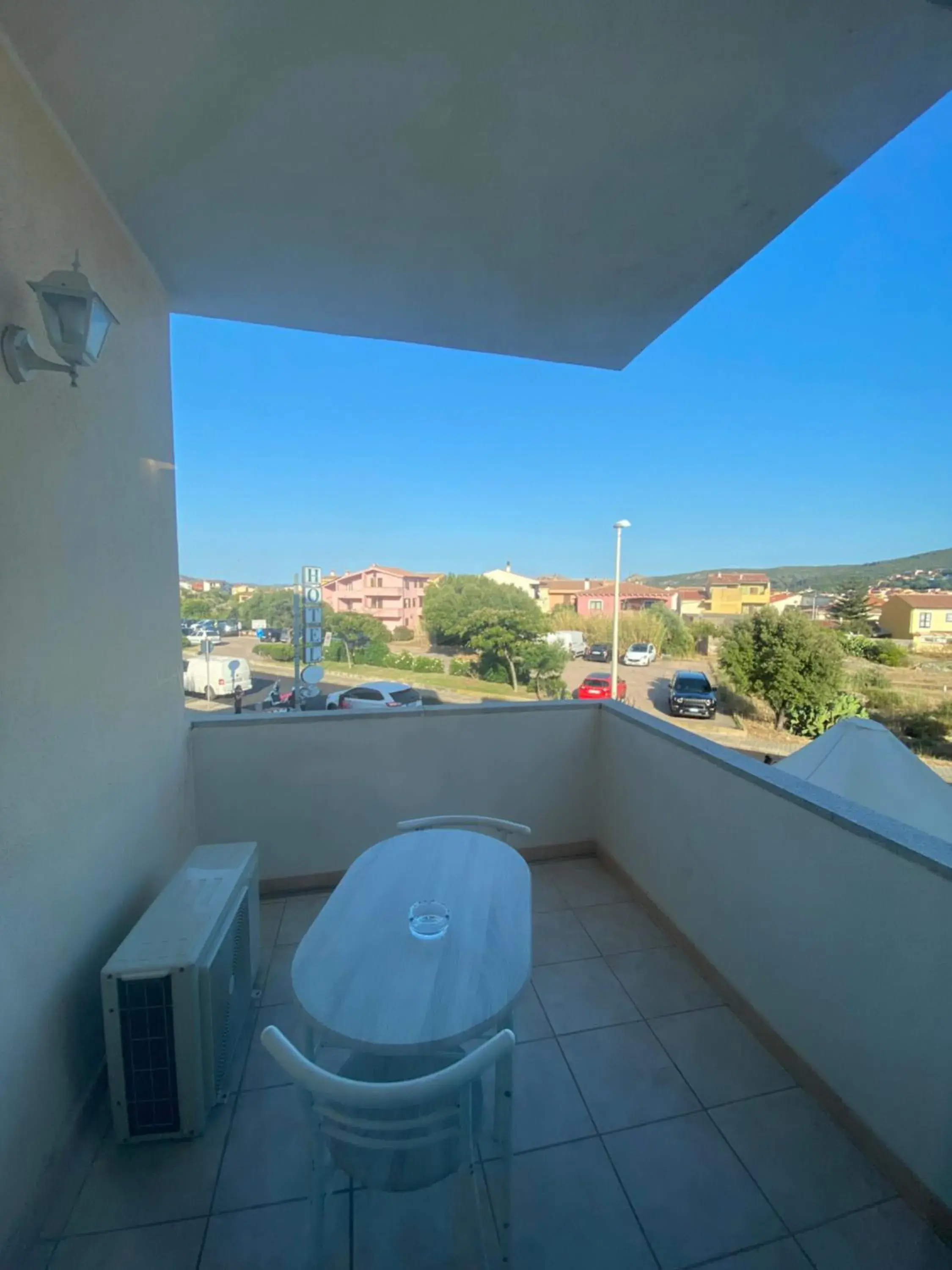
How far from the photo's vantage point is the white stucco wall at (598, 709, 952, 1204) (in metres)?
1.06

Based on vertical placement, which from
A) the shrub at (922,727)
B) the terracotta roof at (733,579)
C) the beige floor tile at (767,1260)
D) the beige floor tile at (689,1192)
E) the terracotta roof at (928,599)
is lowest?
the shrub at (922,727)

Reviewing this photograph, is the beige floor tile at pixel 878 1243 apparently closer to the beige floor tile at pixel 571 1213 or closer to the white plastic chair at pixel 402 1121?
the beige floor tile at pixel 571 1213

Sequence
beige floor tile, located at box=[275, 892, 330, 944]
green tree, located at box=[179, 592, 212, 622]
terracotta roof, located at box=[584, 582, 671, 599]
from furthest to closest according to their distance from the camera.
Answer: terracotta roof, located at box=[584, 582, 671, 599], green tree, located at box=[179, 592, 212, 622], beige floor tile, located at box=[275, 892, 330, 944]

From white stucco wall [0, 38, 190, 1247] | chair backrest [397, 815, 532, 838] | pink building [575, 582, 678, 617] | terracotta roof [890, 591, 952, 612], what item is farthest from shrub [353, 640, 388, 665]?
terracotta roof [890, 591, 952, 612]

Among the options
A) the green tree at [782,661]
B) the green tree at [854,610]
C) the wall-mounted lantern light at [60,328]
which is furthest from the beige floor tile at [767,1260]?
the green tree at [782,661]

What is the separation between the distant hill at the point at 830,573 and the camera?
18.0 ft

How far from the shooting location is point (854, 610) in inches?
259

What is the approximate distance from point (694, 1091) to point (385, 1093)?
117 cm

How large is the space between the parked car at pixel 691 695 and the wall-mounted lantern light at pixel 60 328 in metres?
8.77

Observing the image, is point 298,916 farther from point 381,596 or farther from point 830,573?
point 830,573

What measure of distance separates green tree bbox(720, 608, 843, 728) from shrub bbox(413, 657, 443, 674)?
5449 millimetres

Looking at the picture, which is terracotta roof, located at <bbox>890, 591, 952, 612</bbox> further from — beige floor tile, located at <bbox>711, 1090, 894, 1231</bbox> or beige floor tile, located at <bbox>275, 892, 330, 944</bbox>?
beige floor tile, located at <bbox>275, 892, 330, 944</bbox>

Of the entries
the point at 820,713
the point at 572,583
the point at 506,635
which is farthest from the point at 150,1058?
the point at 820,713

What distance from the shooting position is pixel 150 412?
182cm
